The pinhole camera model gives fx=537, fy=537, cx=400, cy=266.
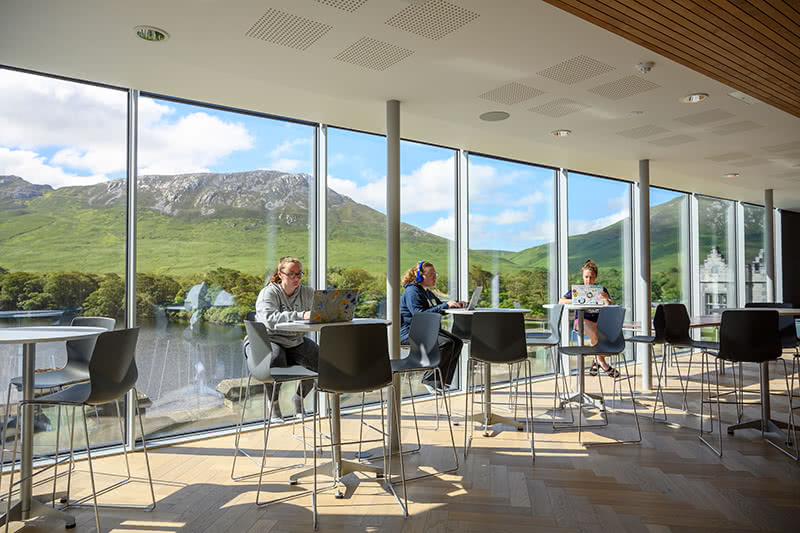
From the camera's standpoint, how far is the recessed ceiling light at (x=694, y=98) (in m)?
4.75

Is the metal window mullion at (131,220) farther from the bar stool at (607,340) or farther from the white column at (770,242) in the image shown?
the white column at (770,242)

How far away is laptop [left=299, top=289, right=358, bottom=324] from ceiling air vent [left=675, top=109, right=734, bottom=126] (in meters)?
3.98

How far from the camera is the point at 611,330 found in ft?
17.4

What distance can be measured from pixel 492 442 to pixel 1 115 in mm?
4703

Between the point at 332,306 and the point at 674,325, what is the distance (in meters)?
3.60

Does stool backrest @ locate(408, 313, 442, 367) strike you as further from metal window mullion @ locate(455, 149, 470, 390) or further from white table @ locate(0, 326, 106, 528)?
metal window mullion @ locate(455, 149, 470, 390)

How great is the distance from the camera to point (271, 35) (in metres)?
3.50

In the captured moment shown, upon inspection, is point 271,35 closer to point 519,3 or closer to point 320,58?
point 320,58

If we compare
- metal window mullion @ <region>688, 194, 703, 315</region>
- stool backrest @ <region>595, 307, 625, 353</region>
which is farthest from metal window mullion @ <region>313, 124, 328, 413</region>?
metal window mullion @ <region>688, 194, 703, 315</region>

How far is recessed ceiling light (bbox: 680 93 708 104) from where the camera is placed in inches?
187

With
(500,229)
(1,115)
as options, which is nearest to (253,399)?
(1,115)

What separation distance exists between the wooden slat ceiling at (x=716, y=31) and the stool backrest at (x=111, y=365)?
3144 mm

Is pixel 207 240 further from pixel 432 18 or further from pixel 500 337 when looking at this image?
pixel 432 18

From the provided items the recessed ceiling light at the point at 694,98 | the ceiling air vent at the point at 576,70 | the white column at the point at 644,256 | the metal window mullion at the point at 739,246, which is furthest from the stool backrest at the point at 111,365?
the metal window mullion at the point at 739,246
